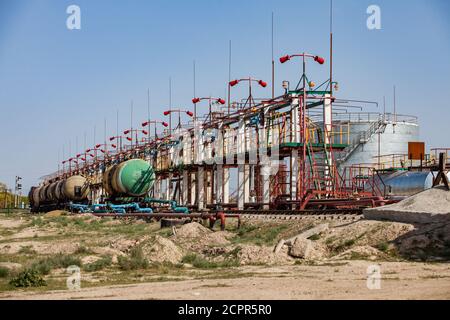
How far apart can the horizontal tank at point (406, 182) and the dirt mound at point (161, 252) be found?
16.1 meters

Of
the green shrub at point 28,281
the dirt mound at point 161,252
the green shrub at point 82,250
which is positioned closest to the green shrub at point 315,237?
the dirt mound at point 161,252

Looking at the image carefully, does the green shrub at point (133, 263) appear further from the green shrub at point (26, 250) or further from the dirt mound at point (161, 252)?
the green shrub at point (26, 250)

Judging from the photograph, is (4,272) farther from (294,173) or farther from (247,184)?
(247,184)

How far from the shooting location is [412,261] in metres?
16.0

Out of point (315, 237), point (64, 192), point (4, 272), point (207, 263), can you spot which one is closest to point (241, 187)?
point (315, 237)

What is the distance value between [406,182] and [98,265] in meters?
19.5

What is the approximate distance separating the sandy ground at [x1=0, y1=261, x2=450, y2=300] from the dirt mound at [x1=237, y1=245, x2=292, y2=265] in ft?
5.67

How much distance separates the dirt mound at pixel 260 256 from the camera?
1692cm

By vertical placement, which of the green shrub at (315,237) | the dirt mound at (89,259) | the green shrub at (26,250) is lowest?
the green shrub at (26,250)

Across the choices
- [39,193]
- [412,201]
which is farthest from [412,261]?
[39,193]

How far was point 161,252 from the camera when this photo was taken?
18.2 m

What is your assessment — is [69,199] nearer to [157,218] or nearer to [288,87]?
[157,218]
